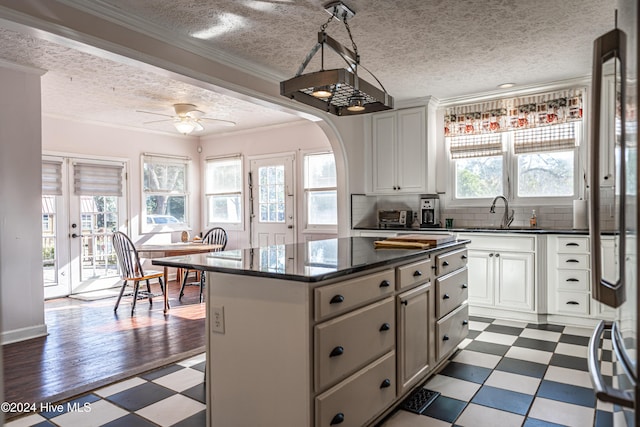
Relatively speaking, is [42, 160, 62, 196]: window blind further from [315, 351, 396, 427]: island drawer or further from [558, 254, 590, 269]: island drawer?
[558, 254, 590, 269]: island drawer

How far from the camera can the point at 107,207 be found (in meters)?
6.36

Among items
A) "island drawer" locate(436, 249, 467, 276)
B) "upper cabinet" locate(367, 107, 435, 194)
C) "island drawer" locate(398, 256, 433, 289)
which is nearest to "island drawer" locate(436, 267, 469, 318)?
"island drawer" locate(436, 249, 467, 276)

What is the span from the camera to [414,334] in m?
2.50

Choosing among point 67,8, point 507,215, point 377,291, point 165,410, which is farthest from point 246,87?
point 507,215

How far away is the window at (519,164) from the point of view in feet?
14.6

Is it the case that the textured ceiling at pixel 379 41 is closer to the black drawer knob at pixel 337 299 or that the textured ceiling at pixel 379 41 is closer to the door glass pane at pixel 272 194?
the black drawer knob at pixel 337 299

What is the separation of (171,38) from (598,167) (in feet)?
9.40

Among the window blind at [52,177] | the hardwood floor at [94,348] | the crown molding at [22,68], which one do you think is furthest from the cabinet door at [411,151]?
the window blind at [52,177]

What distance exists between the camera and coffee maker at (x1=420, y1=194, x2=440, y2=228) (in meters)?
5.10

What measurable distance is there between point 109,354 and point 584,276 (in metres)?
4.13

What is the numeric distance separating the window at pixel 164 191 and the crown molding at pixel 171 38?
3667 millimetres

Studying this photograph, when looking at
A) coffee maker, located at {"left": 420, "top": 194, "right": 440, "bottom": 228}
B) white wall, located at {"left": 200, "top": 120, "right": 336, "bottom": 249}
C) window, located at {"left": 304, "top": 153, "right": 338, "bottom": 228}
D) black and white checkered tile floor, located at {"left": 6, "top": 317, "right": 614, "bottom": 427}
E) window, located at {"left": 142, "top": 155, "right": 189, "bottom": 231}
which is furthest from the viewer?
window, located at {"left": 142, "top": 155, "right": 189, "bottom": 231}

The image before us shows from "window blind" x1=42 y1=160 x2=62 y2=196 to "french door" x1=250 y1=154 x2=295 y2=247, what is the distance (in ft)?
8.77

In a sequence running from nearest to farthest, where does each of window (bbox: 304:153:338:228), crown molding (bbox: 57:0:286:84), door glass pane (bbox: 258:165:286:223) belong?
1. crown molding (bbox: 57:0:286:84)
2. window (bbox: 304:153:338:228)
3. door glass pane (bbox: 258:165:286:223)
